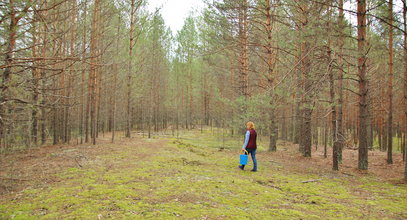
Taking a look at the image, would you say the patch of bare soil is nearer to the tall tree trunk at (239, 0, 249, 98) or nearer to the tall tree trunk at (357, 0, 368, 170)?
the tall tree trunk at (357, 0, 368, 170)

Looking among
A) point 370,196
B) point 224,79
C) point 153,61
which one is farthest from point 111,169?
point 224,79

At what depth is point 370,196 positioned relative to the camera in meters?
5.00

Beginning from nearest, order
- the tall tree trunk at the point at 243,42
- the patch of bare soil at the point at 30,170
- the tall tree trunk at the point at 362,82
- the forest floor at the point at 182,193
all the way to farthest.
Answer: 1. the forest floor at the point at 182,193
2. the patch of bare soil at the point at 30,170
3. the tall tree trunk at the point at 362,82
4. the tall tree trunk at the point at 243,42

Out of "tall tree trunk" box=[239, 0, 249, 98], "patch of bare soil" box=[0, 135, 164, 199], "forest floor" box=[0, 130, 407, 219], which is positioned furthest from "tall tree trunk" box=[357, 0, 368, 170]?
"patch of bare soil" box=[0, 135, 164, 199]

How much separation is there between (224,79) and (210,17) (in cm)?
1339

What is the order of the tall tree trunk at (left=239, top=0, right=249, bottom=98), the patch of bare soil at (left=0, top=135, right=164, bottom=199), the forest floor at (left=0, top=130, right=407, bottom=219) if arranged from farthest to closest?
1. the tall tree trunk at (left=239, top=0, right=249, bottom=98)
2. the patch of bare soil at (left=0, top=135, right=164, bottom=199)
3. the forest floor at (left=0, top=130, right=407, bottom=219)

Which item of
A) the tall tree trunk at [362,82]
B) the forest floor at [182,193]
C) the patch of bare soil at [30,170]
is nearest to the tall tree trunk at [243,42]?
the tall tree trunk at [362,82]

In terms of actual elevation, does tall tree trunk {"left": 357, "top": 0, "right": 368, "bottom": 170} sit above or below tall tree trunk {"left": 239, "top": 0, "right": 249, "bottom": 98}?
below

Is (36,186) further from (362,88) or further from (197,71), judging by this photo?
(197,71)

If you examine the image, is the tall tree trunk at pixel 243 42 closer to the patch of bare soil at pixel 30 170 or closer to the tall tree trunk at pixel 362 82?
the tall tree trunk at pixel 362 82

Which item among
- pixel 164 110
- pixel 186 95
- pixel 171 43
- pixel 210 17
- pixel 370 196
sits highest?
pixel 171 43

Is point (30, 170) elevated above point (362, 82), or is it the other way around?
point (362, 82)

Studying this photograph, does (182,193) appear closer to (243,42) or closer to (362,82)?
(362,82)

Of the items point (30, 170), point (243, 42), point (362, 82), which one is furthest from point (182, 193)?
point (243, 42)
